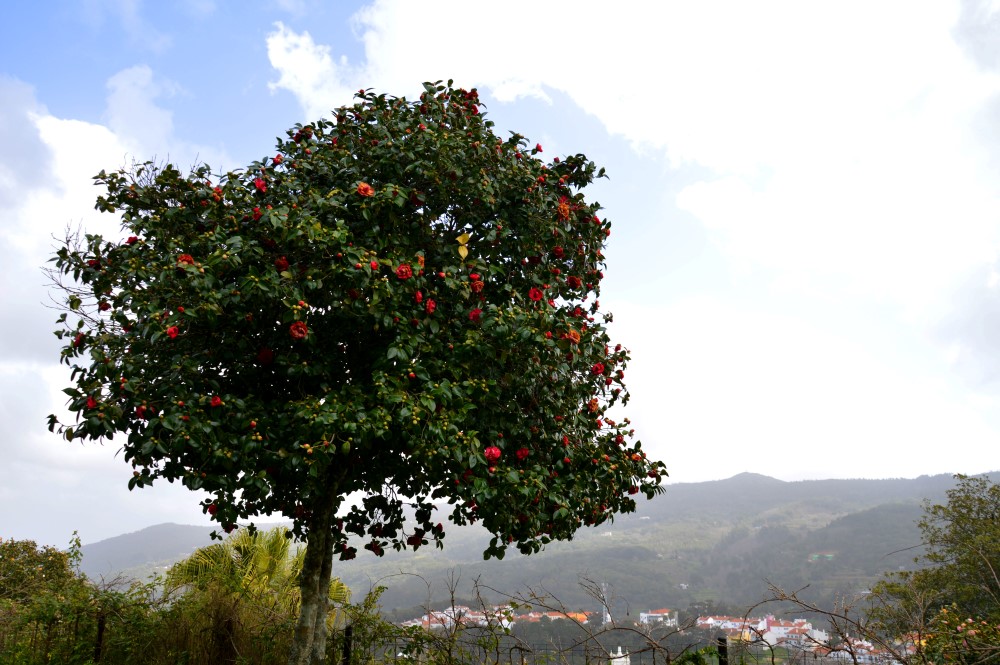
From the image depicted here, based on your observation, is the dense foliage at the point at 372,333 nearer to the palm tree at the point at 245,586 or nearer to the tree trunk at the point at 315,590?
the tree trunk at the point at 315,590

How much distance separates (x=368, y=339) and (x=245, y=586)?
5830mm

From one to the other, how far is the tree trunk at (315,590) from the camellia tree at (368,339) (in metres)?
0.03

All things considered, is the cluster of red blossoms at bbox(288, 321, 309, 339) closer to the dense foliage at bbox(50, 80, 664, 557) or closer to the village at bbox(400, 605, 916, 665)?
the dense foliage at bbox(50, 80, 664, 557)

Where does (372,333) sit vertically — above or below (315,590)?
above

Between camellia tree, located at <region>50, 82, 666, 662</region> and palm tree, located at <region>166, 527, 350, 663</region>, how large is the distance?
1.87 m

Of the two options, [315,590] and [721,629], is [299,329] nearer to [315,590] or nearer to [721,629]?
[315,590]

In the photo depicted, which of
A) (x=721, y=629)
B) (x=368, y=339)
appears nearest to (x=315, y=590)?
(x=368, y=339)

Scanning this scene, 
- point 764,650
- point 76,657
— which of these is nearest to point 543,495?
point 764,650

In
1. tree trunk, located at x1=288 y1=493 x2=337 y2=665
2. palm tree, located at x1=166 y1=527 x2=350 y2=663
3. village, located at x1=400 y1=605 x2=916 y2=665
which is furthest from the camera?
palm tree, located at x1=166 y1=527 x2=350 y2=663

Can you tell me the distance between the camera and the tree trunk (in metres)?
7.56

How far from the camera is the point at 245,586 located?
1066 cm

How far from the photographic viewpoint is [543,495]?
22.9 ft

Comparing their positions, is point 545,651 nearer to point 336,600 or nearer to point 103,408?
point 336,600

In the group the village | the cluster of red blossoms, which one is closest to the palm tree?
the village
